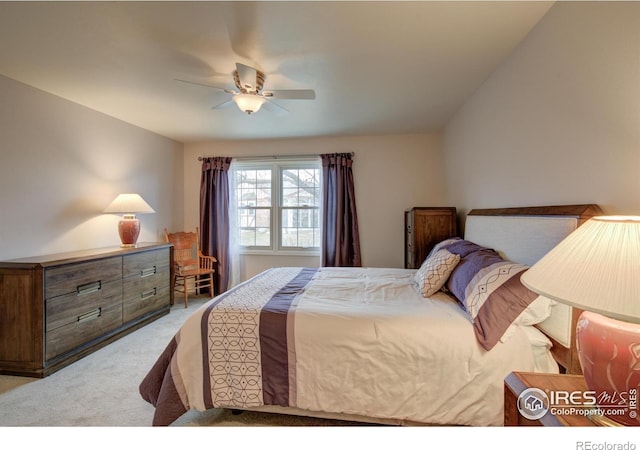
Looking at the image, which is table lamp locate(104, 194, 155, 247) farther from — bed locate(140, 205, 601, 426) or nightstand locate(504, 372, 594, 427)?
nightstand locate(504, 372, 594, 427)

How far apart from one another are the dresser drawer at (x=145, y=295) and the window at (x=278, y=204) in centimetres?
134

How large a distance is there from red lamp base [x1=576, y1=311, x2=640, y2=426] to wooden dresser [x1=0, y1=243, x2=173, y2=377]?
3190 millimetres

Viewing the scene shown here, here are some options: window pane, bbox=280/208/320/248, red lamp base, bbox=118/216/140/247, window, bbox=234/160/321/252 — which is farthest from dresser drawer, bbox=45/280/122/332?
window pane, bbox=280/208/320/248

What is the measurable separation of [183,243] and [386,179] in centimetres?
313

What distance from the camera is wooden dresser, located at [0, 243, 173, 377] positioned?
2.13 meters

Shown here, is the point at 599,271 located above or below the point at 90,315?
above

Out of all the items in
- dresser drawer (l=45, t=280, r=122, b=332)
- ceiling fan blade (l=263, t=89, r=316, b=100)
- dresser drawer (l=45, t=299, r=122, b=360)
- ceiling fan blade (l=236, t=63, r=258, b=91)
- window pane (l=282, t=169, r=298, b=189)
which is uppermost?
ceiling fan blade (l=236, t=63, r=258, b=91)

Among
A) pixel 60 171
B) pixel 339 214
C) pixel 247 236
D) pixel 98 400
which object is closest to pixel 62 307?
pixel 98 400

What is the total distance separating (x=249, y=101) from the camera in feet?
7.16

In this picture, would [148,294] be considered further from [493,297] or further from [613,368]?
[613,368]

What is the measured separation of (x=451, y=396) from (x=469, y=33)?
212 cm

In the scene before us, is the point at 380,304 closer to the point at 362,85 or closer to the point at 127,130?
the point at 362,85

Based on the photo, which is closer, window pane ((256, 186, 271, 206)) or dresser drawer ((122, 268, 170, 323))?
dresser drawer ((122, 268, 170, 323))
